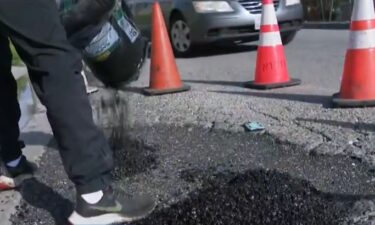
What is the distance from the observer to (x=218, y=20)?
1095 cm

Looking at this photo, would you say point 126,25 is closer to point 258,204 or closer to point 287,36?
point 258,204

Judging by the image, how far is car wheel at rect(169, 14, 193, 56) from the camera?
11.6 m

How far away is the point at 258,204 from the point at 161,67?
354cm

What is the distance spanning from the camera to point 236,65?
969 centimetres

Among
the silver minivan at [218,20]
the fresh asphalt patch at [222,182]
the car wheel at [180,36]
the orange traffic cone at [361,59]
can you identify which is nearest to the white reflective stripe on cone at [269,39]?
the orange traffic cone at [361,59]

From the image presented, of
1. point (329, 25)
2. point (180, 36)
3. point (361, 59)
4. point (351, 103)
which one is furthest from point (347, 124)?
point (329, 25)

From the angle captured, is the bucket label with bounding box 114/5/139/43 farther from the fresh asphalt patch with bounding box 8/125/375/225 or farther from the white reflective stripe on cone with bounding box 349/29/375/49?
the white reflective stripe on cone with bounding box 349/29/375/49

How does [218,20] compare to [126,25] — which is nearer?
[126,25]

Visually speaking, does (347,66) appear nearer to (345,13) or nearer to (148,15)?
(148,15)

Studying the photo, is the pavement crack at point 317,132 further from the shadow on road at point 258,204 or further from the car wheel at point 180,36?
the car wheel at point 180,36

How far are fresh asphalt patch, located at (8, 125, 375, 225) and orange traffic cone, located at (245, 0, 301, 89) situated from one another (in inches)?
76.9

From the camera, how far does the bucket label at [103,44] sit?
11.3 feet

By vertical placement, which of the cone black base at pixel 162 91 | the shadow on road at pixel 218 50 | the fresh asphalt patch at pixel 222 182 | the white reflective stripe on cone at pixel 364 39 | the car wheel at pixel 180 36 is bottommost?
the shadow on road at pixel 218 50

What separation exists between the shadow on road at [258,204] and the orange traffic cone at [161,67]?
3.03 meters
